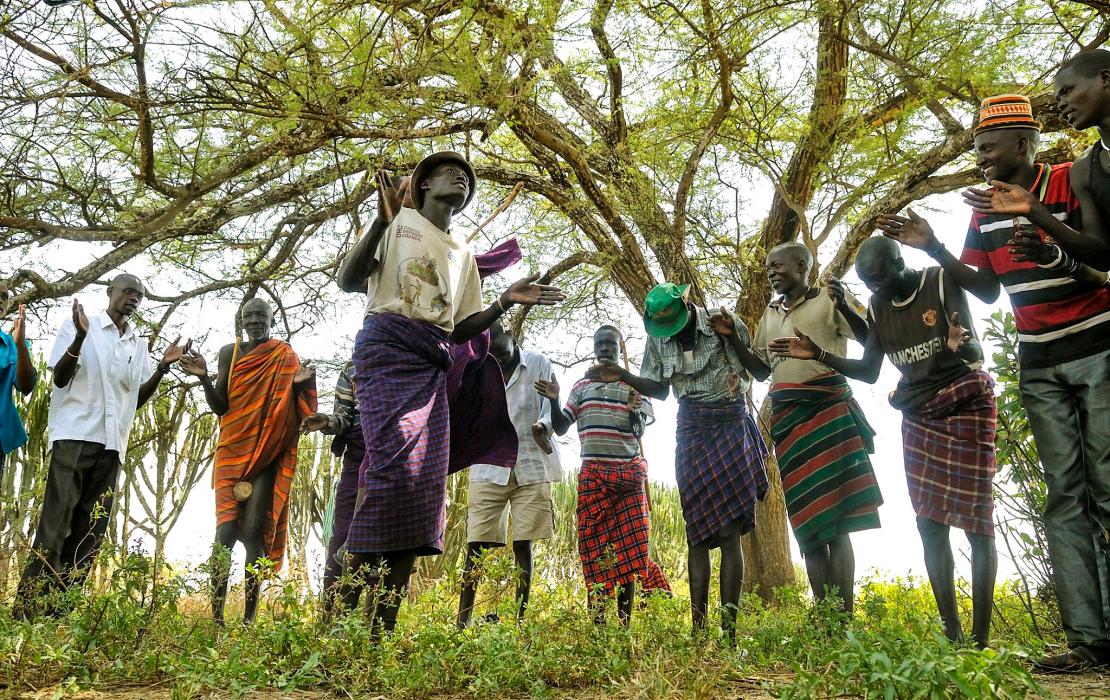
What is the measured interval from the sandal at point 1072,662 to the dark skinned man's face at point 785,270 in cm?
231

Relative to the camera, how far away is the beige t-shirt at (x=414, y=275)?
12.5 feet

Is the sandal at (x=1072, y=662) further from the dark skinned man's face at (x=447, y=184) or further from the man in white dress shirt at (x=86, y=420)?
the man in white dress shirt at (x=86, y=420)

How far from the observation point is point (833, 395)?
4.62m

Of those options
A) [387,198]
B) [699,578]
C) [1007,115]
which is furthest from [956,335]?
[387,198]

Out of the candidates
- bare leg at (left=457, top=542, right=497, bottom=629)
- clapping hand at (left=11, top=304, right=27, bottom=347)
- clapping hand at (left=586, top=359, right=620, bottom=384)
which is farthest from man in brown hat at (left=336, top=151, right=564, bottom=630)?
clapping hand at (left=11, top=304, right=27, bottom=347)

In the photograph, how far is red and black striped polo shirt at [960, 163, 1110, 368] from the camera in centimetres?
332

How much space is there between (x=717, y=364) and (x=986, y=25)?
3905 millimetres

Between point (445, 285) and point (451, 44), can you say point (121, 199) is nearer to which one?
point (451, 44)

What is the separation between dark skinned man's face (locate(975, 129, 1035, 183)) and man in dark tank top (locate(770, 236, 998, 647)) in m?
0.62

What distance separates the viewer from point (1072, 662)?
314 centimetres

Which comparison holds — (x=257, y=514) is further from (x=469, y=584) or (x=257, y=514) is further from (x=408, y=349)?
(x=408, y=349)

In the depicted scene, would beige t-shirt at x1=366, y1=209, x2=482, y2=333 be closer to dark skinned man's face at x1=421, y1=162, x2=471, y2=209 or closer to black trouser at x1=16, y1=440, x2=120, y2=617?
dark skinned man's face at x1=421, y1=162, x2=471, y2=209

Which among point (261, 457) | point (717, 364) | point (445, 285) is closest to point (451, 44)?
point (445, 285)

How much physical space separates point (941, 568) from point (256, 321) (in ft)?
15.0
